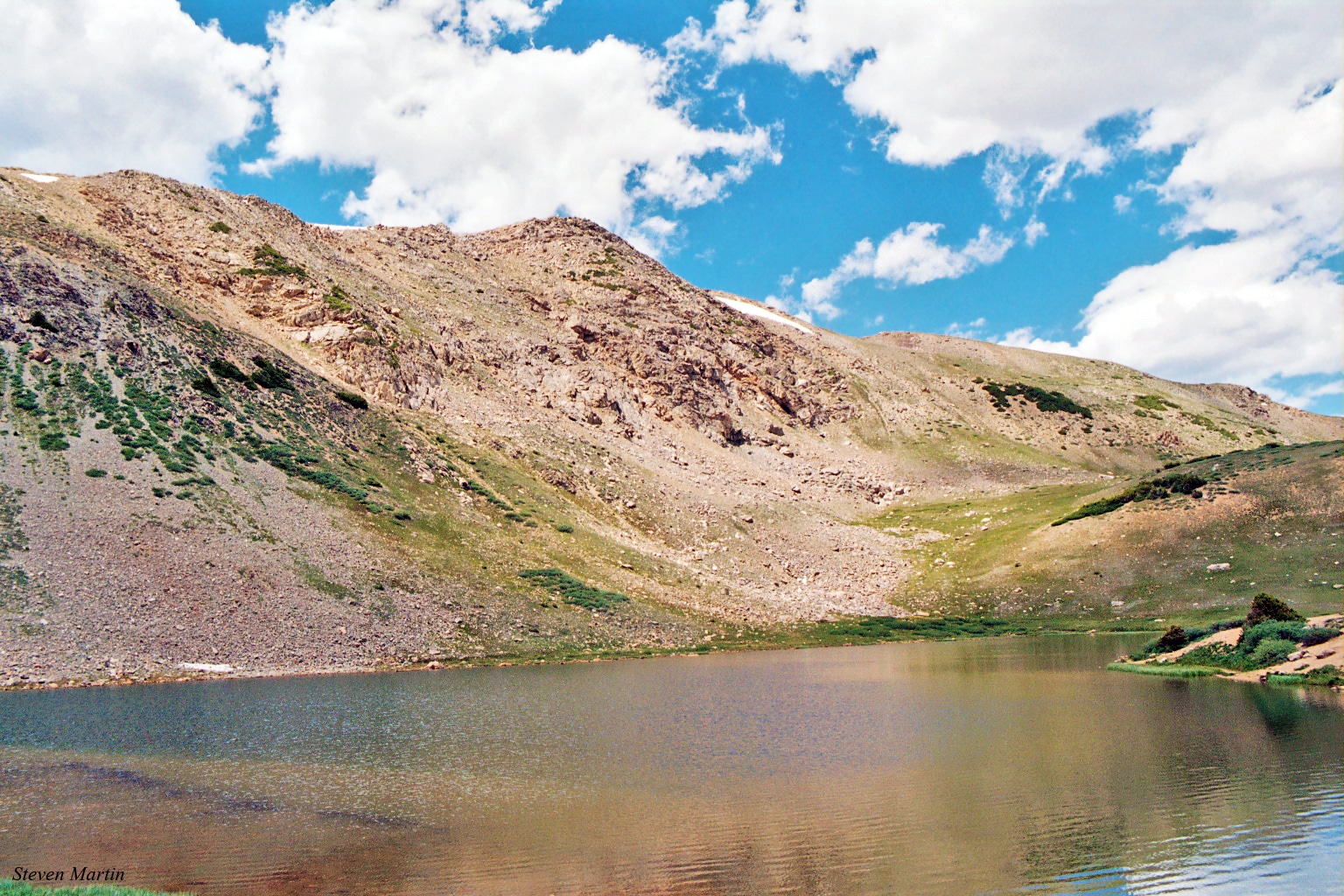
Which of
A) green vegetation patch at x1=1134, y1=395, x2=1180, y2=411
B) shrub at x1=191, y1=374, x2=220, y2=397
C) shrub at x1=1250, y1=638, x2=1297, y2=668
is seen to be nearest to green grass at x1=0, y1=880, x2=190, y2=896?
shrub at x1=1250, y1=638, x2=1297, y2=668

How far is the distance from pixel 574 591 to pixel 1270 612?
116 feet

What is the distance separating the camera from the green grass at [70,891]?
9645mm

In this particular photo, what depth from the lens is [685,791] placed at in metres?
16.5

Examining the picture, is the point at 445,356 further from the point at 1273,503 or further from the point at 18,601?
the point at 1273,503

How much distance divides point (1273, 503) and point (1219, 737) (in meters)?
50.7

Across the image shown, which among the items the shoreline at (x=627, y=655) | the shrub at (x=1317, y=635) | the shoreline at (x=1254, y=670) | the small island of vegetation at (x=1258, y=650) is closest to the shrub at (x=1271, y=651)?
the small island of vegetation at (x=1258, y=650)

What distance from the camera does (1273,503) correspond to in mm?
58812

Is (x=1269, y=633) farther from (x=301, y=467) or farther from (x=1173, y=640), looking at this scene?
(x=301, y=467)

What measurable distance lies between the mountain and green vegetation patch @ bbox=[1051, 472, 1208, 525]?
2.95 ft

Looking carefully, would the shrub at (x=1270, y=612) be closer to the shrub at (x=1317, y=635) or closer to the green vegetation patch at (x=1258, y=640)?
the green vegetation patch at (x=1258, y=640)

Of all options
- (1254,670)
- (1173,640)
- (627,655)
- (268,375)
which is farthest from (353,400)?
(1254,670)

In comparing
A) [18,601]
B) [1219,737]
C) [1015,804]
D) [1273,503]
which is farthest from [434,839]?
[1273,503]

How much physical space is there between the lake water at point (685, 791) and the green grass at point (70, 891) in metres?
1.12

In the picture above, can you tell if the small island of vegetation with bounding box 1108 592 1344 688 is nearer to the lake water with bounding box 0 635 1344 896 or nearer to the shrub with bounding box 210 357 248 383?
the lake water with bounding box 0 635 1344 896
